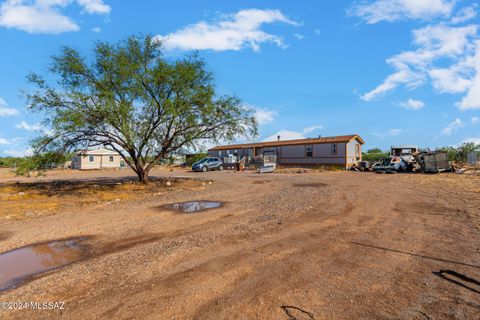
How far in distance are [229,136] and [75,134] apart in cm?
946

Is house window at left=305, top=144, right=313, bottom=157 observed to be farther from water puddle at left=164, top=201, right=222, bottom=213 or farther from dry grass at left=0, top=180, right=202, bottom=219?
water puddle at left=164, top=201, right=222, bottom=213

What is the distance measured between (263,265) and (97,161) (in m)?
55.5

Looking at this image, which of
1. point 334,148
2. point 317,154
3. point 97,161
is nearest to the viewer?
point 334,148

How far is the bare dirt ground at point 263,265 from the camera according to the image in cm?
374

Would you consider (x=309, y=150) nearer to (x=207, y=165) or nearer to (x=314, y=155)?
(x=314, y=155)

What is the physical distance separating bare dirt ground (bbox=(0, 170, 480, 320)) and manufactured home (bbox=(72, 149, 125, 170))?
46.7m

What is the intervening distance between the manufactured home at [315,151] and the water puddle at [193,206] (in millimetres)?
25962

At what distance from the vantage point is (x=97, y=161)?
176 feet

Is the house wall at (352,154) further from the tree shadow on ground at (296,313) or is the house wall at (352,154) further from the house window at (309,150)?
the tree shadow on ground at (296,313)

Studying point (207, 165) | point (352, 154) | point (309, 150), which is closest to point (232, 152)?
point (207, 165)

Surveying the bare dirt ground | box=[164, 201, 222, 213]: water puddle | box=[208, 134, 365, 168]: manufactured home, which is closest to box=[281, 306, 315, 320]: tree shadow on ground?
the bare dirt ground

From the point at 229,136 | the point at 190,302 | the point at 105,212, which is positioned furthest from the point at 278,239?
the point at 229,136

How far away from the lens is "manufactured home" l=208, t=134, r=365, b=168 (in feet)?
115

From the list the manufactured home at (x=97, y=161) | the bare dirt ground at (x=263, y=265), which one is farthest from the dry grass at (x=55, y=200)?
the manufactured home at (x=97, y=161)
